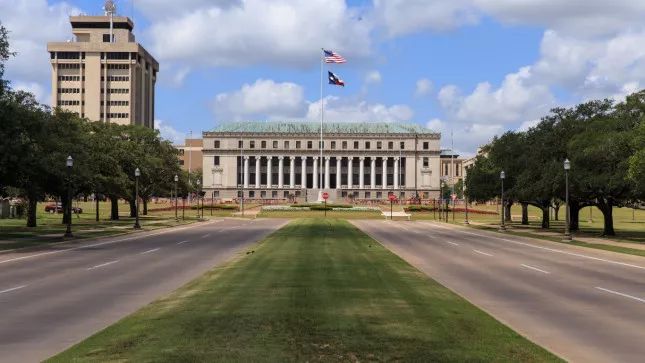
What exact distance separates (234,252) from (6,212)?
5186 cm

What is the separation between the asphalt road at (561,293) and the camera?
10930 mm

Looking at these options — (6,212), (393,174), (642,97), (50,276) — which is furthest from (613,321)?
(393,174)

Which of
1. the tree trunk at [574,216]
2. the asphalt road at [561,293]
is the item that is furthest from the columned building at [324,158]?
the asphalt road at [561,293]

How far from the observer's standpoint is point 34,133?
40219 millimetres

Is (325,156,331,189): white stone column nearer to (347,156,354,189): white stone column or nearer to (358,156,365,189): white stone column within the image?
(347,156,354,189): white stone column

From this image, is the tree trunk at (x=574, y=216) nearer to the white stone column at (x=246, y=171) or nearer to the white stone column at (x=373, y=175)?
the white stone column at (x=373, y=175)

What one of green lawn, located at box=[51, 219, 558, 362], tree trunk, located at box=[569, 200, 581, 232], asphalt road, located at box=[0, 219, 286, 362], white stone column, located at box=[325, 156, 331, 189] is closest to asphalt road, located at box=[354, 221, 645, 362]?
green lawn, located at box=[51, 219, 558, 362]

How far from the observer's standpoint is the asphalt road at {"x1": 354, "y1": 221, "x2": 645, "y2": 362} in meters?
10.9

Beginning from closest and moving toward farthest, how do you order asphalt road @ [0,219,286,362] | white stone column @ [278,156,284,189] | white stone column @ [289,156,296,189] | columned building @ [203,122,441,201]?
1. asphalt road @ [0,219,286,362]
2. columned building @ [203,122,441,201]
3. white stone column @ [289,156,296,189]
4. white stone column @ [278,156,284,189]

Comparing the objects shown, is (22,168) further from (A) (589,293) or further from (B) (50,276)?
(A) (589,293)

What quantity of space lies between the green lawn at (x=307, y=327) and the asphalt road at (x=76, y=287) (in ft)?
2.58

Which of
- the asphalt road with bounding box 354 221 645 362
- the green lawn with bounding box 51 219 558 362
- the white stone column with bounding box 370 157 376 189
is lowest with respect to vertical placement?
the asphalt road with bounding box 354 221 645 362

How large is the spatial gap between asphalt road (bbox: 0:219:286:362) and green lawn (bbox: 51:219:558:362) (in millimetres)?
787

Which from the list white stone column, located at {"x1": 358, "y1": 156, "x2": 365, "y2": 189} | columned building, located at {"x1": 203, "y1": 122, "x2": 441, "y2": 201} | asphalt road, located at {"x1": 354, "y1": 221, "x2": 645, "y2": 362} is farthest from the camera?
white stone column, located at {"x1": 358, "y1": 156, "x2": 365, "y2": 189}
